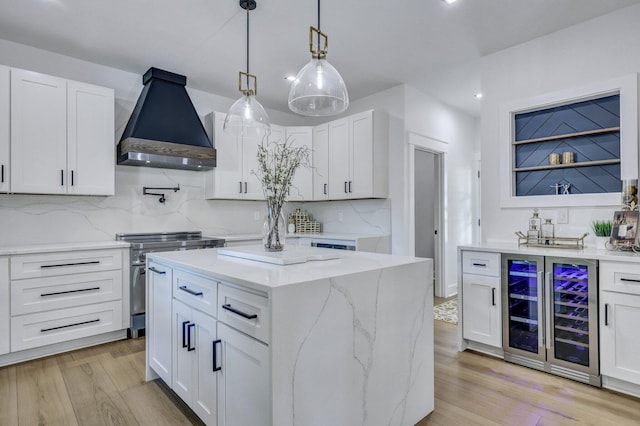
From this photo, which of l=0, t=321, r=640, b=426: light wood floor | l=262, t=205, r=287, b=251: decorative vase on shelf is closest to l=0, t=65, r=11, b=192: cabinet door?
l=0, t=321, r=640, b=426: light wood floor

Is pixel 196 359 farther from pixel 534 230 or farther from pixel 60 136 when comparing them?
pixel 534 230

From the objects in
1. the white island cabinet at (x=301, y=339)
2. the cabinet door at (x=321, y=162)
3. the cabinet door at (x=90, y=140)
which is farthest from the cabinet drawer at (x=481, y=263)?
the cabinet door at (x=90, y=140)

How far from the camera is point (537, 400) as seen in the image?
2203 millimetres

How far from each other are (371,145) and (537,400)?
9.57ft

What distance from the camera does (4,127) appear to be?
2.91 metres

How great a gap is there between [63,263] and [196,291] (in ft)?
6.51

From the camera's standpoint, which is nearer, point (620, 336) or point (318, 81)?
point (318, 81)

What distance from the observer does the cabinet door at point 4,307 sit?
2.72 metres

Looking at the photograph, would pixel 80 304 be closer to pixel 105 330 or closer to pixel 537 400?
pixel 105 330

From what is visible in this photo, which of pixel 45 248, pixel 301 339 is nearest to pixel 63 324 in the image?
pixel 45 248

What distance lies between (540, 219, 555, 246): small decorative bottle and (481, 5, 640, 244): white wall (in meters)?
0.14

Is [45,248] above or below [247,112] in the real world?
below

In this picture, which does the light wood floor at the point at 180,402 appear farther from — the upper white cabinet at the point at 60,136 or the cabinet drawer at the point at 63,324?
the upper white cabinet at the point at 60,136

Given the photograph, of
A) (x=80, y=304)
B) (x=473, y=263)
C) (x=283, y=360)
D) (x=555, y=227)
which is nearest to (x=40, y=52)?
(x=80, y=304)
